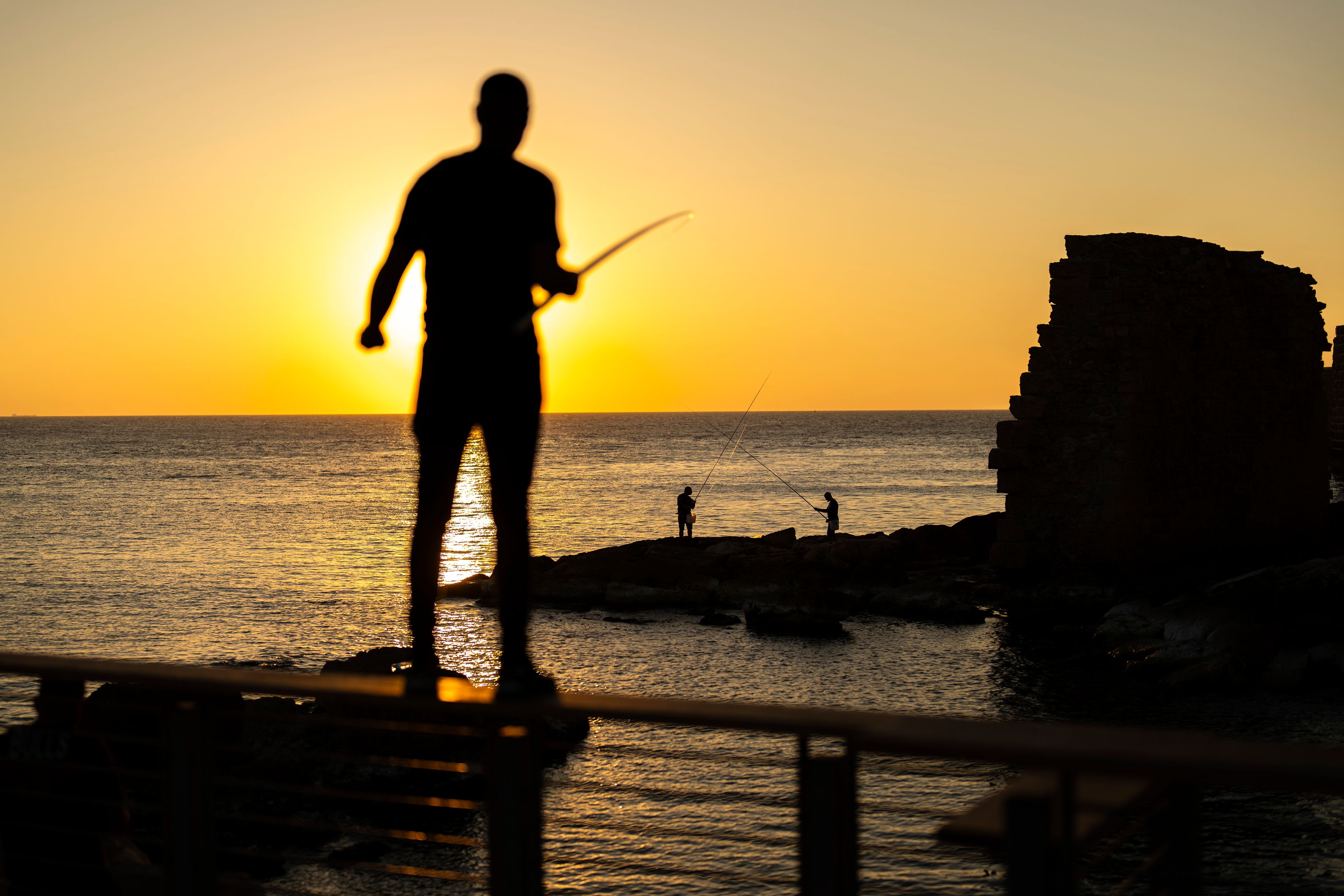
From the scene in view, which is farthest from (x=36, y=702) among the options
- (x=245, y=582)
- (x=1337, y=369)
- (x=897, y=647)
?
(x=1337, y=369)

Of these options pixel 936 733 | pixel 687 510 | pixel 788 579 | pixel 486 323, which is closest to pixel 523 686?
pixel 486 323

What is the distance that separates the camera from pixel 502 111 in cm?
298

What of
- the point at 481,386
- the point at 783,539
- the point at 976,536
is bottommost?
the point at 783,539

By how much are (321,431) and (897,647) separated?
588 feet

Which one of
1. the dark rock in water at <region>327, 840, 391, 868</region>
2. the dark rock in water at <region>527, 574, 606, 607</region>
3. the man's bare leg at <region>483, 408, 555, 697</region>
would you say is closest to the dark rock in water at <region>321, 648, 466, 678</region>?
the dark rock in water at <region>327, 840, 391, 868</region>

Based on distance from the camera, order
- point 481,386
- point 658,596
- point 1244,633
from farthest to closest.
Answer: point 658,596, point 1244,633, point 481,386

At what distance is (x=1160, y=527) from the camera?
1723 cm

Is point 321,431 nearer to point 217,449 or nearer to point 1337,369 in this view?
point 217,449

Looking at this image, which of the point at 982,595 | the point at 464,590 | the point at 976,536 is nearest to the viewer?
the point at 982,595

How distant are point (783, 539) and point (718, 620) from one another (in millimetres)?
7600

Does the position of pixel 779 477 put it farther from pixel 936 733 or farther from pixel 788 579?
pixel 936 733

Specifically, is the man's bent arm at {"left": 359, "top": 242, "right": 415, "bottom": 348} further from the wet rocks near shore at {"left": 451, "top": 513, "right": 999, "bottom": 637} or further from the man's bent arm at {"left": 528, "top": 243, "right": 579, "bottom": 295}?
the wet rocks near shore at {"left": 451, "top": 513, "right": 999, "bottom": 637}

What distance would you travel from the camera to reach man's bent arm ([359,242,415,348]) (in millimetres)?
3014

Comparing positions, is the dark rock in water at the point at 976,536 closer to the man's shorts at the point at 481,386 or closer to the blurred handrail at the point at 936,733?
the man's shorts at the point at 481,386
